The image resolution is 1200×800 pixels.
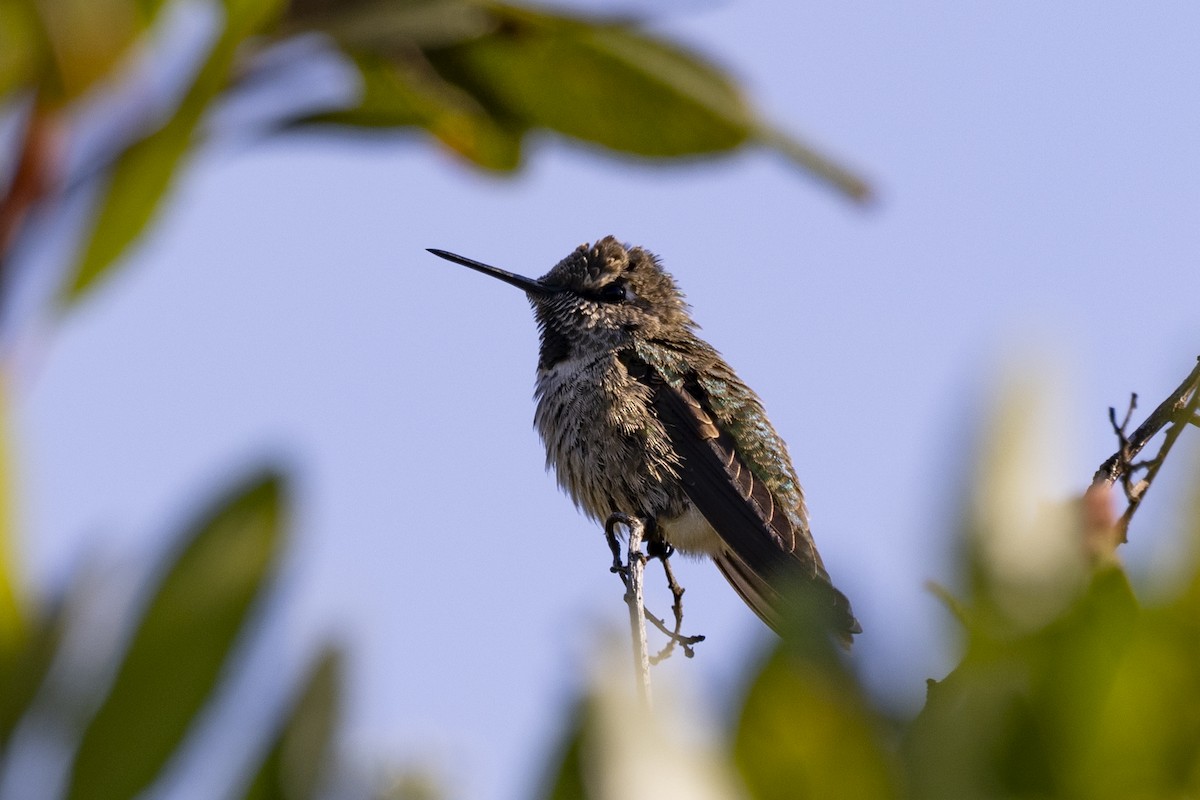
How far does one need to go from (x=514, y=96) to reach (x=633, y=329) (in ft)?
19.4

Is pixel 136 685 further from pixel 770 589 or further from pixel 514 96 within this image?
pixel 770 589

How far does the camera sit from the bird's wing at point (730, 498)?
6227mm

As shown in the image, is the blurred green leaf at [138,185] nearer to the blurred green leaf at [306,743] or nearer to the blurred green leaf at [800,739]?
the blurred green leaf at [306,743]

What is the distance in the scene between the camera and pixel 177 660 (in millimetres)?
695

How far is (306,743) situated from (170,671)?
76 millimetres

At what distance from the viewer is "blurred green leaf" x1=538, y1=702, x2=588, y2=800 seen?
598 mm

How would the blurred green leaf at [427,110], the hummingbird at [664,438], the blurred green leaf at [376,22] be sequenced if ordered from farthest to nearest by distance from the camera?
the hummingbird at [664,438] < the blurred green leaf at [427,110] < the blurred green leaf at [376,22]

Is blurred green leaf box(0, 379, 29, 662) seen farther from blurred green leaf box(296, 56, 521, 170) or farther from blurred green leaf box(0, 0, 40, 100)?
blurred green leaf box(296, 56, 521, 170)

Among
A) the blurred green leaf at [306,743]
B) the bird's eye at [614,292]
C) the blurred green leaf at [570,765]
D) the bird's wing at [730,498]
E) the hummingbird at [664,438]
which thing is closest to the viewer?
the blurred green leaf at [570,765]

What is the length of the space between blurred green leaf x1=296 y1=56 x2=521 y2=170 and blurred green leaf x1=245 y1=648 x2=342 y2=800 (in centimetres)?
53

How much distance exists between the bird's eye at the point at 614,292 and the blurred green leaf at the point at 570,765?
694 cm

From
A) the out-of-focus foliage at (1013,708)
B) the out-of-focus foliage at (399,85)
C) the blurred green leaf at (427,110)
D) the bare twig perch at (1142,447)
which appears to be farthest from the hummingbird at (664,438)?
the out-of-focus foliage at (1013,708)

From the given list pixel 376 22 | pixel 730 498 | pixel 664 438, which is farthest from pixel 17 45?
pixel 664 438

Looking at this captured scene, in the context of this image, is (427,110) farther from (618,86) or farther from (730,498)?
(730,498)
